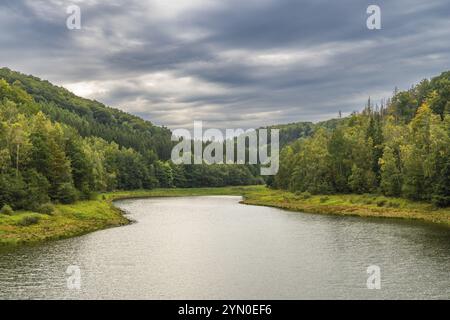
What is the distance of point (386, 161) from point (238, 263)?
79.3m

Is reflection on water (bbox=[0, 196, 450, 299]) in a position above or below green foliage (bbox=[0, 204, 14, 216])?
below

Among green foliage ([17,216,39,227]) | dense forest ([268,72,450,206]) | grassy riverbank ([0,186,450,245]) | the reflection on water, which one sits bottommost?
the reflection on water

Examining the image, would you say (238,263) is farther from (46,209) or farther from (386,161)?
(386,161)

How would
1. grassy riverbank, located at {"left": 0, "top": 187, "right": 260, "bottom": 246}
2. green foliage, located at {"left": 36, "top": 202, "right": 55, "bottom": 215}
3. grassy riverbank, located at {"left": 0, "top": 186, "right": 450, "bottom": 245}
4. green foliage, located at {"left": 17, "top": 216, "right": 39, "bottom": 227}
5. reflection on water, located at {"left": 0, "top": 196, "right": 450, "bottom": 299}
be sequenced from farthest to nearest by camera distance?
green foliage, located at {"left": 36, "top": 202, "right": 55, "bottom": 215} < green foliage, located at {"left": 17, "top": 216, "right": 39, "bottom": 227} < grassy riverbank, located at {"left": 0, "top": 186, "right": 450, "bottom": 245} < grassy riverbank, located at {"left": 0, "top": 187, "right": 260, "bottom": 246} < reflection on water, located at {"left": 0, "top": 196, "right": 450, "bottom": 299}

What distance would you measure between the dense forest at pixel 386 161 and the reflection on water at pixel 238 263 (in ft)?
77.5

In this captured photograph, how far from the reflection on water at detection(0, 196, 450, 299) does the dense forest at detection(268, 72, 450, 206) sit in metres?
23.6

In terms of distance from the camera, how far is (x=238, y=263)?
5866 cm

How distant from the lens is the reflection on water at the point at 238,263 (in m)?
46.1

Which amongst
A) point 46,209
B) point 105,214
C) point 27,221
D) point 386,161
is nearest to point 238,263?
point 27,221

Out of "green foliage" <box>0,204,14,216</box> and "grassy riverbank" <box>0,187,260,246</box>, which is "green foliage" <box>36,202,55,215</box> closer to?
"grassy riverbank" <box>0,187,260,246</box>

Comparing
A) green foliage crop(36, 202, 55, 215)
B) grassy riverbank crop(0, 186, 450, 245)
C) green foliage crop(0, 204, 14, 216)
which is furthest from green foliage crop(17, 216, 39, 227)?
green foliage crop(36, 202, 55, 215)

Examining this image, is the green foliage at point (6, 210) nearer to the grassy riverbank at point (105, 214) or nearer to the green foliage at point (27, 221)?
the grassy riverbank at point (105, 214)

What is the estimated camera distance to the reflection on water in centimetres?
4609

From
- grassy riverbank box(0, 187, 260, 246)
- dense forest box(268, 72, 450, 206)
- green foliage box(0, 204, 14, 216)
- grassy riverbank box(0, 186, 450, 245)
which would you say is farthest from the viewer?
dense forest box(268, 72, 450, 206)
